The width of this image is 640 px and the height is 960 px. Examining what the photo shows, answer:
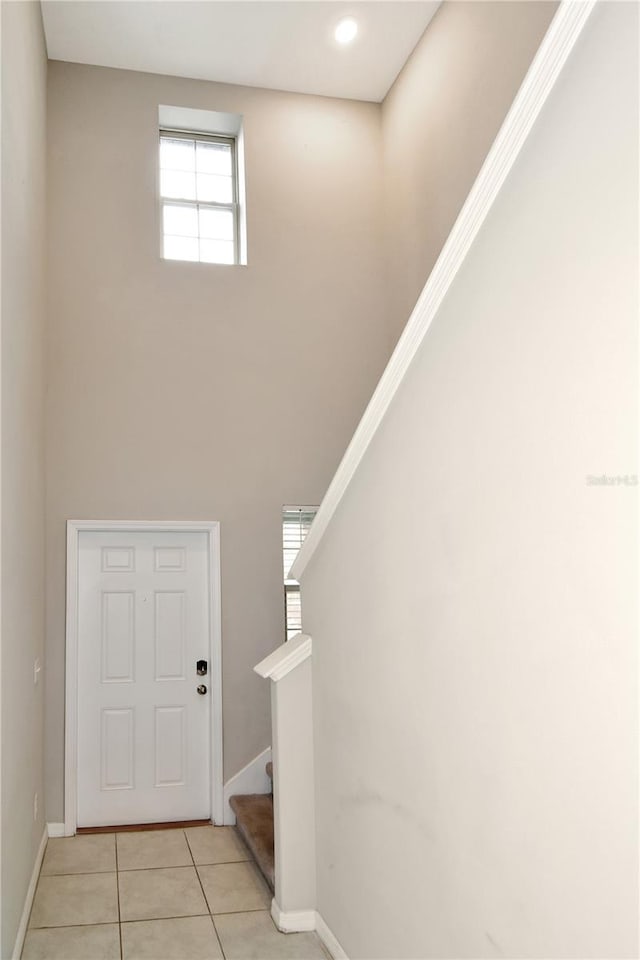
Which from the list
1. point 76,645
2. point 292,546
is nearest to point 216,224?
point 292,546

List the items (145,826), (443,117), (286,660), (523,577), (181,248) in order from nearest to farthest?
(523,577)
(286,660)
(145,826)
(443,117)
(181,248)

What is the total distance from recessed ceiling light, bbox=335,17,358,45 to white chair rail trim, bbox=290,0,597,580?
12.7 ft

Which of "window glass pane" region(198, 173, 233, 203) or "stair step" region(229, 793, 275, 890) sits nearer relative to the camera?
"stair step" region(229, 793, 275, 890)

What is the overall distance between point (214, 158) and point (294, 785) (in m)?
4.75

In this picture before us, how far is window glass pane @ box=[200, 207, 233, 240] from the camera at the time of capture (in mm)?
6246

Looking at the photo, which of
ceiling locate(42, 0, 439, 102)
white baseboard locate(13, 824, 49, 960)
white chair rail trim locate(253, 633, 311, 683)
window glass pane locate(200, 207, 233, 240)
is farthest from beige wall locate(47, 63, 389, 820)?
white chair rail trim locate(253, 633, 311, 683)

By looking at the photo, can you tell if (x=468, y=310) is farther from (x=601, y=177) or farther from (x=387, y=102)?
(x=387, y=102)

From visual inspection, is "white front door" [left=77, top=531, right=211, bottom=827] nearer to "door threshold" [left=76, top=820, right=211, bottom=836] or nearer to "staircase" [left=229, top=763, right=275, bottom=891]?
"door threshold" [left=76, top=820, right=211, bottom=836]

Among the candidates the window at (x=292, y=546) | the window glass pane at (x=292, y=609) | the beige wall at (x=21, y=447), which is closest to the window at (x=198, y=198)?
the beige wall at (x=21, y=447)

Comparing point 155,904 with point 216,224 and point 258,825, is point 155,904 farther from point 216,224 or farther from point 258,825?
point 216,224

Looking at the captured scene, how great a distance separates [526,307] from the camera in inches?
74.3

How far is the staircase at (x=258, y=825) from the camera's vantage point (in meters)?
4.11

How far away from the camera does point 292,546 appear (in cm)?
591

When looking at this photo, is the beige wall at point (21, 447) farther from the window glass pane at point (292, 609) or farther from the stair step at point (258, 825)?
the window glass pane at point (292, 609)
